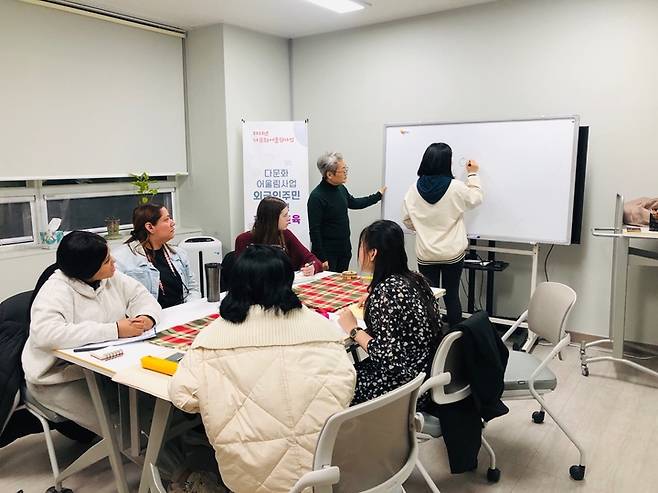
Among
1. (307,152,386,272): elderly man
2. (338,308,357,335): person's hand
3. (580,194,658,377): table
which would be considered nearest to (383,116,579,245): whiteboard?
(580,194,658,377): table

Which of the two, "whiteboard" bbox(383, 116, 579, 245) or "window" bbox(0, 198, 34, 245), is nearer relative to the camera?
"whiteboard" bbox(383, 116, 579, 245)

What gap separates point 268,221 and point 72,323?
4.60ft

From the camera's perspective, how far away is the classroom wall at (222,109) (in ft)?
16.1

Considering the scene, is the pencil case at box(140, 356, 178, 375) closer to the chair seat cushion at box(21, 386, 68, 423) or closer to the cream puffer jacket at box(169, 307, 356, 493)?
the cream puffer jacket at box(169, 307, 356, 493)

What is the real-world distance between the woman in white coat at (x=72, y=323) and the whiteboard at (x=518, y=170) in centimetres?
276

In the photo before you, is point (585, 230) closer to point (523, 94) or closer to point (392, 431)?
point (523, 94)

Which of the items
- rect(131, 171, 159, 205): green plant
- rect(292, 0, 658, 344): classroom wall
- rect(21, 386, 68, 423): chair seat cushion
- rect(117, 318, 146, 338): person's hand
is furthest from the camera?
rect(131, 171, 159, 205): green plant

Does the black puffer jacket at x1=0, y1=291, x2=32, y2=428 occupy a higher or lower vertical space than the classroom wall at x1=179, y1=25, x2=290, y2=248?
lower

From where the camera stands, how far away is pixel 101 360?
203 cm

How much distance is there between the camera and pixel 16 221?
13.8ft

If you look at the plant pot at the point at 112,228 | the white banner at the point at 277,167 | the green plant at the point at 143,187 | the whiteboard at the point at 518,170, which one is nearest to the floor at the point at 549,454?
the whiteboard at the point at 518,170

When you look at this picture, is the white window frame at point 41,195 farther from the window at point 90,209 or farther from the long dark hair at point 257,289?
the long dark hair at point 257,289

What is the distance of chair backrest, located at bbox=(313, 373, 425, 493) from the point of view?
58.0 inches

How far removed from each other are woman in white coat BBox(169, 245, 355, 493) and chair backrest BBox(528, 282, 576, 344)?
133 centimetres
